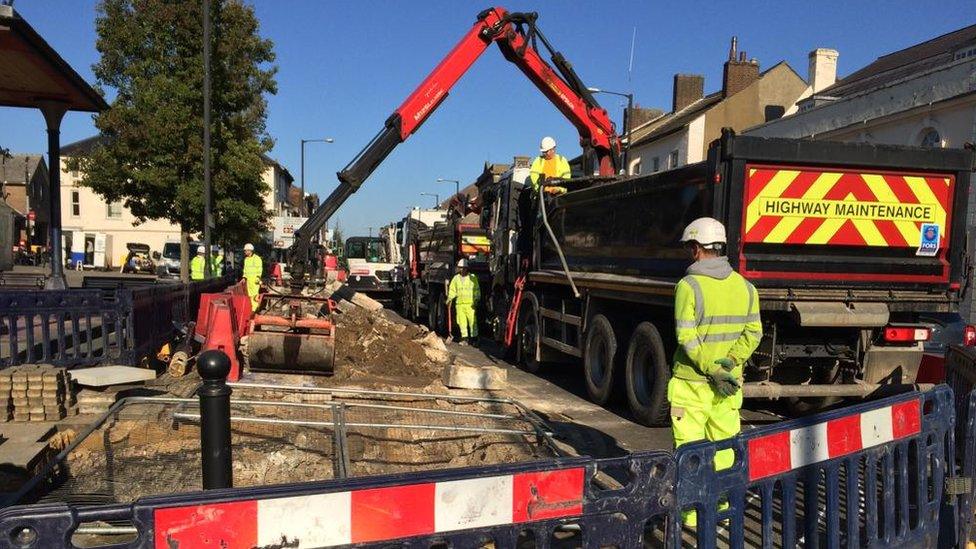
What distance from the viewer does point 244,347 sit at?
29.9 ft

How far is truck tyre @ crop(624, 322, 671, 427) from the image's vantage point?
6633 millimetres

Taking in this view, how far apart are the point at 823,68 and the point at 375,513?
2909cm

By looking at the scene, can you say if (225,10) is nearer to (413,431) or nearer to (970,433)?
(413,431)

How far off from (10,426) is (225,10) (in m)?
17.1

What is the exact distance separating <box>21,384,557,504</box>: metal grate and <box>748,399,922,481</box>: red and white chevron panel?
2.50 meters

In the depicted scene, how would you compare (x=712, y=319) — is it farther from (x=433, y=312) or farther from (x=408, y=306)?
(x=408, y=306)

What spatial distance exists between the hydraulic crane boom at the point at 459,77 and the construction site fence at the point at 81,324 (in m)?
2.53

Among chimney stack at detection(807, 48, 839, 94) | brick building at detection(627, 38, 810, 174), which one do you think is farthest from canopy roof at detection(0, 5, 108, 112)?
chimney stack at detection(807, 48, 839, 94)

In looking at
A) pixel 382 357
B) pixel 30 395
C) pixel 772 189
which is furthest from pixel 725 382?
pixel 382 357

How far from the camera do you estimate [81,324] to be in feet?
29.0

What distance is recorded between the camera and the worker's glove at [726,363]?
153 inches

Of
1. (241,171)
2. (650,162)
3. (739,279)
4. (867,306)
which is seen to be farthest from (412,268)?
(650,162)

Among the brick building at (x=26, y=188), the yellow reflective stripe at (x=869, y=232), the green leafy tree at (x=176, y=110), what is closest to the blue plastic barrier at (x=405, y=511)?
the yellow reflective stripe at (x=869, y=232)

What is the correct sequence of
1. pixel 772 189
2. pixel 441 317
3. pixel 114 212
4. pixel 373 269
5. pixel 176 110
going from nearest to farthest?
pixel 772 189
pixel 441 317
pixel 176 110
pixel 373 269
pixel 114 212
